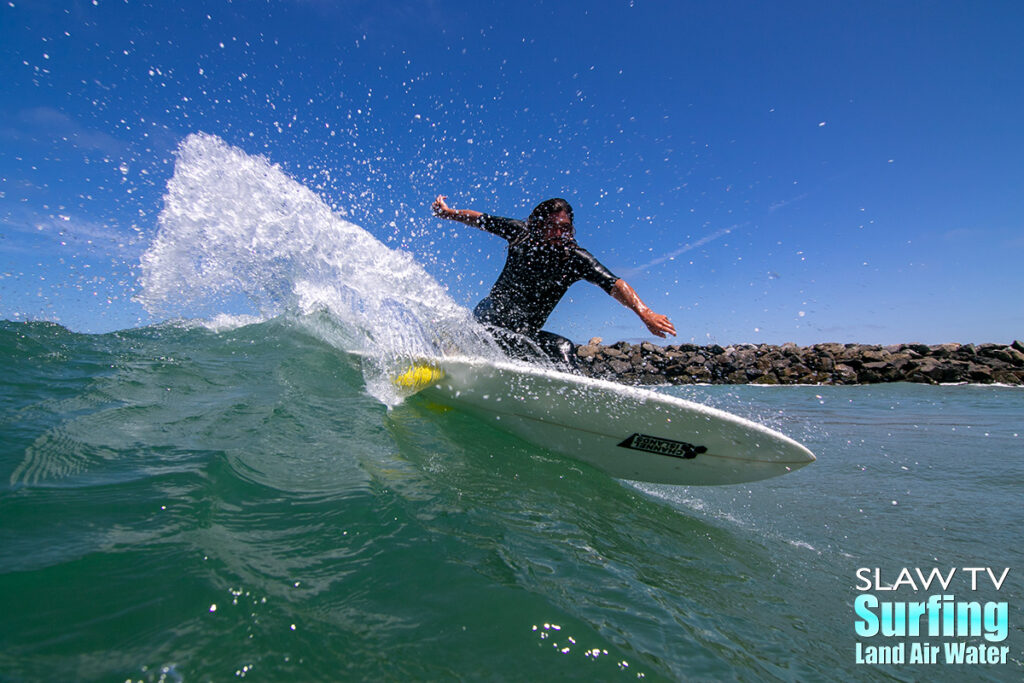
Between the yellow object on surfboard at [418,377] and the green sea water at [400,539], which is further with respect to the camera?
the yellow object on surfboard at [418,377]

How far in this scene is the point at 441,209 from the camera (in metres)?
5.02

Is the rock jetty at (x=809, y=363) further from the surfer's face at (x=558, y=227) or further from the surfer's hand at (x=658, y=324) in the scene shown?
the surfer's hand at (x=658, y=324)

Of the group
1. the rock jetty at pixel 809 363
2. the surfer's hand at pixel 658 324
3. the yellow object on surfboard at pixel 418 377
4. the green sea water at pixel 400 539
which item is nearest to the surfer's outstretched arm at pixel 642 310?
the surfer's hand at pixel 658 324

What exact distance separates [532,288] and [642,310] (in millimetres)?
979

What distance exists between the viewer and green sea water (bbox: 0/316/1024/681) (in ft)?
3.84

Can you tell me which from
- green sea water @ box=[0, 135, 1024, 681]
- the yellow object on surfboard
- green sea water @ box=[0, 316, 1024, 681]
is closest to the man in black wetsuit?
green sea water @ box=[0, 135, 1024, 681]

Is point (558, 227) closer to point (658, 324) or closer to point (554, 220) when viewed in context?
point (554, 220)

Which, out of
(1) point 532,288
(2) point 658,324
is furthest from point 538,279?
(2) point 658,324

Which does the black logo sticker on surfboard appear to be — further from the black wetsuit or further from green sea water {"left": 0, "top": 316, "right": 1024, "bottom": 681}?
the black wetsuit

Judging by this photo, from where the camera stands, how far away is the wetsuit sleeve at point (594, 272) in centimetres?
359

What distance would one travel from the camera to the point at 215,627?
1.15 m

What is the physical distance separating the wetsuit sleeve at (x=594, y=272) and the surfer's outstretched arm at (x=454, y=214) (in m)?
1.24

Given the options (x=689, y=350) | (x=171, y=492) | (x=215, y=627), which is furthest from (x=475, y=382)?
(x=689, y=350)

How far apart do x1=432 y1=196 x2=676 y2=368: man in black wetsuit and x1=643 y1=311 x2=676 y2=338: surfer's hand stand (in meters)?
0.53
